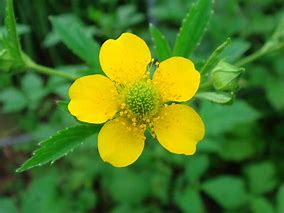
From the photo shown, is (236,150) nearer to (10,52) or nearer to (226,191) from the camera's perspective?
(226,191)

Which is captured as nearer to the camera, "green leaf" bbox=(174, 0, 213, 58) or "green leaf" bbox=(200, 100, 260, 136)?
"green leaf" bbox=(174, 0, 213, 58)

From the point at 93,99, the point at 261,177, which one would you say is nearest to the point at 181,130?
the point at 93,99

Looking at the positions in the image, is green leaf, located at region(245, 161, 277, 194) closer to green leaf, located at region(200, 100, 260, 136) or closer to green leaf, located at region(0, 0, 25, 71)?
green leaf, located at region(200, 100, 260, 136)

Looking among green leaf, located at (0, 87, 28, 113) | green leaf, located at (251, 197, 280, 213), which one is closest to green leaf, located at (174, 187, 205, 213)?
green leaf, located at (251, 197, 280, 213)

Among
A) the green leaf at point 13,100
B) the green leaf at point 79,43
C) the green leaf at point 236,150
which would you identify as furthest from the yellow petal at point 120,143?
the green leaf at point 236,150

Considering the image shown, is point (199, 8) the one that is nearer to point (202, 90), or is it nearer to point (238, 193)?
point (202, 90)

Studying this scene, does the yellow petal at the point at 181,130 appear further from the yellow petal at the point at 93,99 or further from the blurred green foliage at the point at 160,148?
the blurred green foliage at the point at 160,148

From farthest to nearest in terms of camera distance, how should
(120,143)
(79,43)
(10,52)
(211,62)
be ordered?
(79,43), (10,52), (211,62), (120,143)
